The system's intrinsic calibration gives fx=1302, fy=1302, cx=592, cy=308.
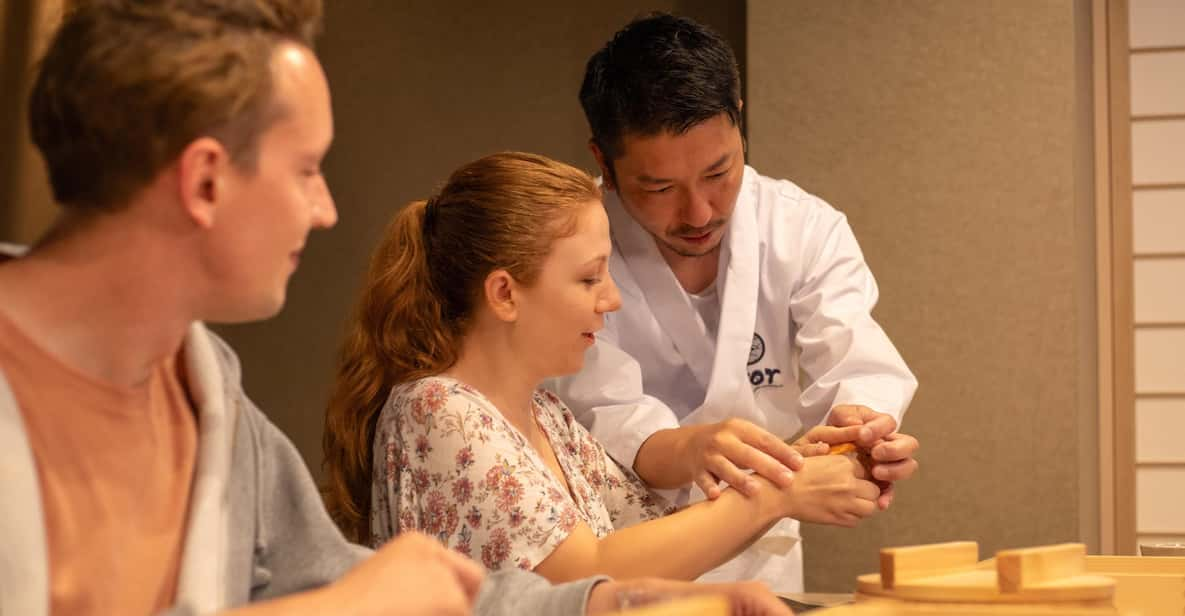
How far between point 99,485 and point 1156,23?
2.98m

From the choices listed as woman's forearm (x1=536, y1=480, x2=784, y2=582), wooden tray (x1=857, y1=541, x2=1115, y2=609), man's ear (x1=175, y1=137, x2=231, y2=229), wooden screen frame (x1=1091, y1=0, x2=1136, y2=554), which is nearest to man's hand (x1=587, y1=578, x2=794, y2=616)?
wooden tray (x1=857, y1=541, x2=1115, y2=609)

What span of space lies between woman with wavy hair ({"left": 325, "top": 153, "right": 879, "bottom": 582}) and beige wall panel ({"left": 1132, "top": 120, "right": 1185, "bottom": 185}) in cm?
185

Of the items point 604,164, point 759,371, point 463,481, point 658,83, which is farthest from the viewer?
point 759,371

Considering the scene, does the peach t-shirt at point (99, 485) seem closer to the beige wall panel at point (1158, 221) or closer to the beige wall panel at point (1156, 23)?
the beige wall panel at point (1158, 221)

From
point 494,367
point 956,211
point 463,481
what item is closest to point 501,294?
point 494,367

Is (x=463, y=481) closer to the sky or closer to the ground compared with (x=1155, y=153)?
closer to the ground

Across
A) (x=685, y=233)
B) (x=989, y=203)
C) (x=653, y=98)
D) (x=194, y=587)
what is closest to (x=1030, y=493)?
(x=989, y=203)

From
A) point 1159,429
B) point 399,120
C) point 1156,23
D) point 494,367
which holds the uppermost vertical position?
point 1156,23

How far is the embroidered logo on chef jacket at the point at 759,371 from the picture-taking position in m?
2.20

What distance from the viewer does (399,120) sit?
3.69 meters

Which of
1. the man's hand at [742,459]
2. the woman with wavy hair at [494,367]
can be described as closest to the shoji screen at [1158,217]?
the woman with wavy hair at [494,367]

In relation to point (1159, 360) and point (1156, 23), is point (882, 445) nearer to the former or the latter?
point (1159, 360)

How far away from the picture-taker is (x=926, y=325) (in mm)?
2928

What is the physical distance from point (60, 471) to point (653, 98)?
1186 millimetres
